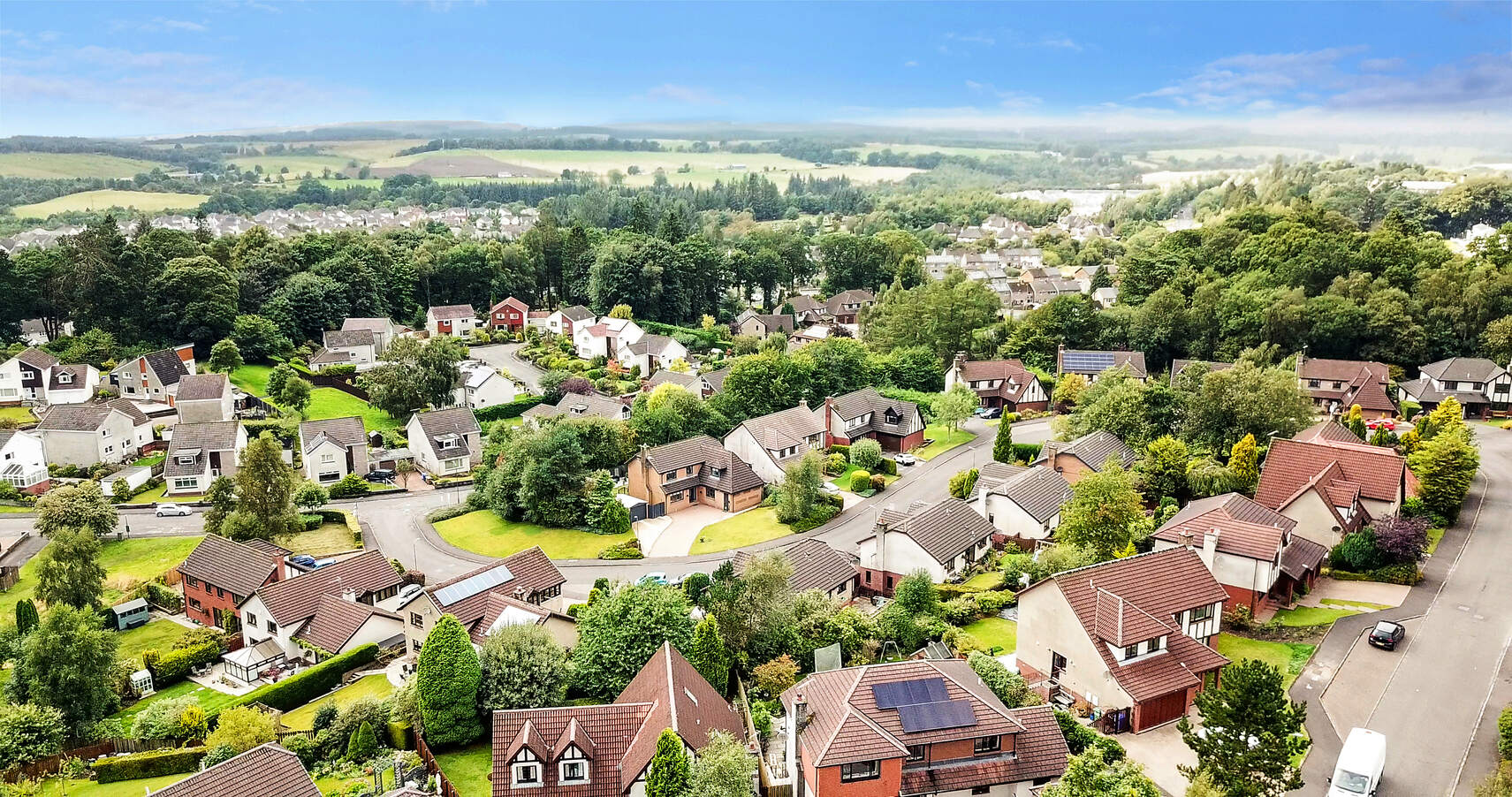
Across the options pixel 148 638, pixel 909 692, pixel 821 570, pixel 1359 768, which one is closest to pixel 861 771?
pixel 909 692

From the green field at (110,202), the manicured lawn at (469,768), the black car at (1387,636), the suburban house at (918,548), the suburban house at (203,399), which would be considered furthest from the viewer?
the green field at (110,202)

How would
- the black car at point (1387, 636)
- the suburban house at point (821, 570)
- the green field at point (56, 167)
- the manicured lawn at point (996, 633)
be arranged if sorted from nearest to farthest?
the black car at point (1387, 636) → the manicured lawn at point (996, 633) → the suburban house at point (821, 570) → the green field at point (56, 167)

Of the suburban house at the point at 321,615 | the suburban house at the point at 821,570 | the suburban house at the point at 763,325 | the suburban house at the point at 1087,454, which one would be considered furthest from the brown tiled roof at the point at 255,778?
the suburban house at the point at 763,325

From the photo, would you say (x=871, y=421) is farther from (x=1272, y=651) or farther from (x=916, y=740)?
(x=916, y=740)

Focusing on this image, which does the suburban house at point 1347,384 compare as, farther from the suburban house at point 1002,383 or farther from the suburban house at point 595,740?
the suburban house at point 595,740

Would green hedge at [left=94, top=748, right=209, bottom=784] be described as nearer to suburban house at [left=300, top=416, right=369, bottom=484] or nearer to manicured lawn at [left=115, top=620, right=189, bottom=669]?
manicured lawn at [left=115, top=620, right=189, bottom=669]

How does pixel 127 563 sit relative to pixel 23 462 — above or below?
below

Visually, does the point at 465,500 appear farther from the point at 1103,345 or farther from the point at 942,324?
the point at 1103,345

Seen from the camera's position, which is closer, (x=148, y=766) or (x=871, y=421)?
(x=148, y=766)
